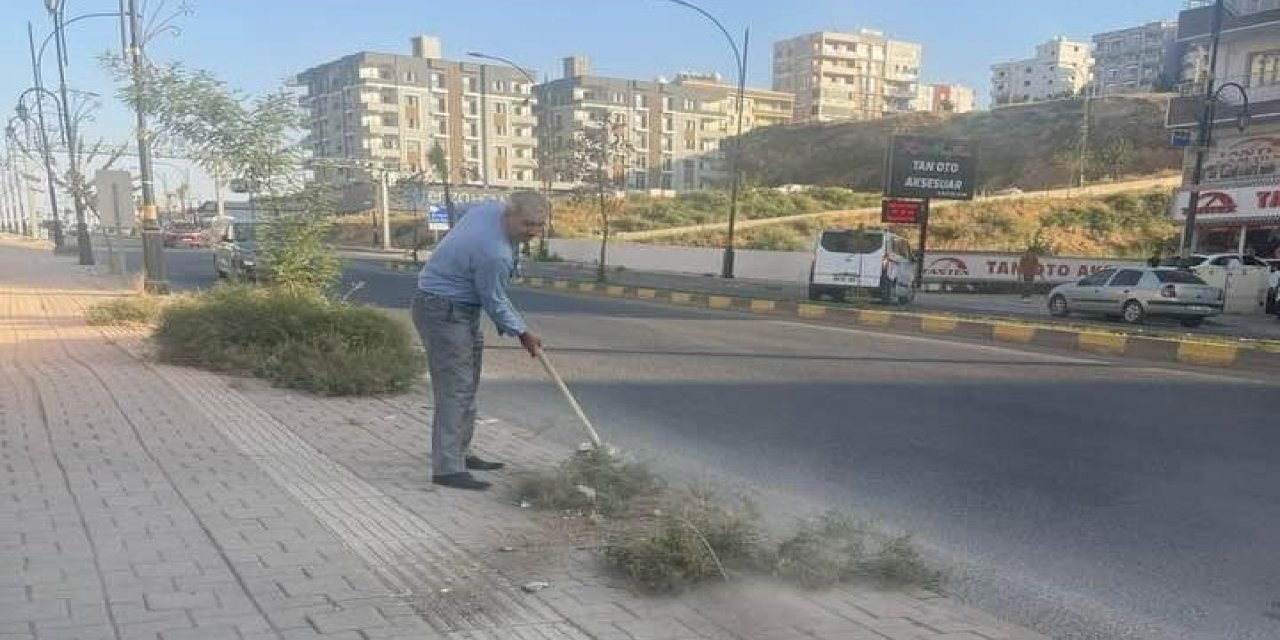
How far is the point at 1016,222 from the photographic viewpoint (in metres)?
43.1

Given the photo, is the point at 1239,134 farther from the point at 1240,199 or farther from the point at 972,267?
the point at 972,267

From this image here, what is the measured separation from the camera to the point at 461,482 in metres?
4.54

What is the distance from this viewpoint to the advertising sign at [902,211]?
26.8m

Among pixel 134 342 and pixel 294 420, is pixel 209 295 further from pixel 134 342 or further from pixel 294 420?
pixel 294 420

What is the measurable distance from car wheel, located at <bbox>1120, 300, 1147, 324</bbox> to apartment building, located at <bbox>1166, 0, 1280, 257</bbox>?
1132 cm

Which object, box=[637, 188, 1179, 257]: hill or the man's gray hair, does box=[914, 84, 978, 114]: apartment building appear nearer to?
box=[637, 188, 1179, 257]: hill

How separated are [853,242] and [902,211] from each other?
25.4 feet

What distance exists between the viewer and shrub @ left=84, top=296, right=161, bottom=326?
1096 cm

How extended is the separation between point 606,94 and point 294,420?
106 meters

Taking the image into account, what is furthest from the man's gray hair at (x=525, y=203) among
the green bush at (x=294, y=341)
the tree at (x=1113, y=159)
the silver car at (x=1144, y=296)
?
the tree at (x=1113, y=159)

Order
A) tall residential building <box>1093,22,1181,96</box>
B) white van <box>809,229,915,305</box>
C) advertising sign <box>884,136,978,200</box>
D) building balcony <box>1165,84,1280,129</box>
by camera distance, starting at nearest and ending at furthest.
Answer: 1. white van <box>809,229,915,305</box>
2. advertising sign <box>884,136,978,200</box>
3. building balcony <box>1165,84,1280,129</box>
4. tall residential building <box>1093,22,1181,96</box>

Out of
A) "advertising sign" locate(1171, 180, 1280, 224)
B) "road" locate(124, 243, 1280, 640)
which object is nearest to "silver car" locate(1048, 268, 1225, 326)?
"road" locate(124, 243, 1280, 640)

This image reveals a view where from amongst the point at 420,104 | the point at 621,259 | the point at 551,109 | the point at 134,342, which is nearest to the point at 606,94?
the point at 551,109

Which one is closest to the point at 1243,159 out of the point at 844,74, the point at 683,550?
the point at 683,550
